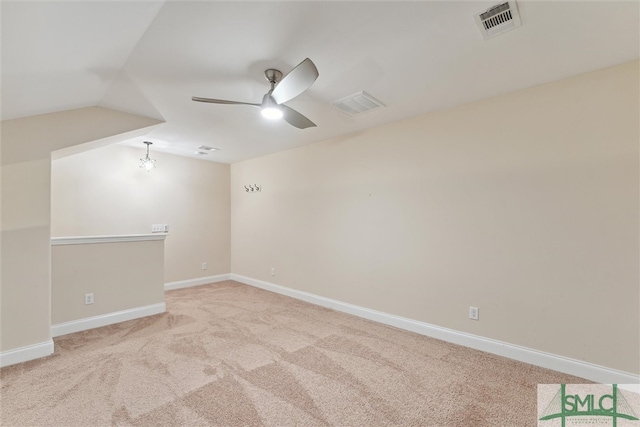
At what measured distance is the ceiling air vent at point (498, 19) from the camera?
157 cm

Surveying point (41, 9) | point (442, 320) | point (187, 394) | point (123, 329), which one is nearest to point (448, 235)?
point (442, 320)

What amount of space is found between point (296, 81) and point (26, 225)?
2.73 metres

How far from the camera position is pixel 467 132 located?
280 centimetres

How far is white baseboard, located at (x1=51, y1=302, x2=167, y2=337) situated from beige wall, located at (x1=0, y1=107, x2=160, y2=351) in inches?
19.7

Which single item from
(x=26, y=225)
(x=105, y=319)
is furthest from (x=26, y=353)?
(x=26, y=225)

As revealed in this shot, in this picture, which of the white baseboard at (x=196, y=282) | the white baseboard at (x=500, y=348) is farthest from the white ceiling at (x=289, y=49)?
the white baseboard at (x=196, y=282)

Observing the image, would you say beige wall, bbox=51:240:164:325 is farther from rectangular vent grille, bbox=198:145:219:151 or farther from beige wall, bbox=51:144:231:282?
rectangular vent grille, bbox=198:145:219:151

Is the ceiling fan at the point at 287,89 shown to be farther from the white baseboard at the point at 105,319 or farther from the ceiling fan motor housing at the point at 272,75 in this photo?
the white baseboard at the point at 105,319

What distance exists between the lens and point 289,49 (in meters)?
1.94

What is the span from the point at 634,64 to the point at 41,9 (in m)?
3.81

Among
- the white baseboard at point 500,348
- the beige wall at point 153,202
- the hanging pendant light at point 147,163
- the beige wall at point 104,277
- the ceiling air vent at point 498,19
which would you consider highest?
the ceiling air vent at point 498,19

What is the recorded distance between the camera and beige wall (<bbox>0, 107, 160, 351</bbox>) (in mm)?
2373

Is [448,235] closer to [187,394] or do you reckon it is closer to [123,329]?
[187,394]

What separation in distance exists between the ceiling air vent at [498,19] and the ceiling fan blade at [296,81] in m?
1.03
